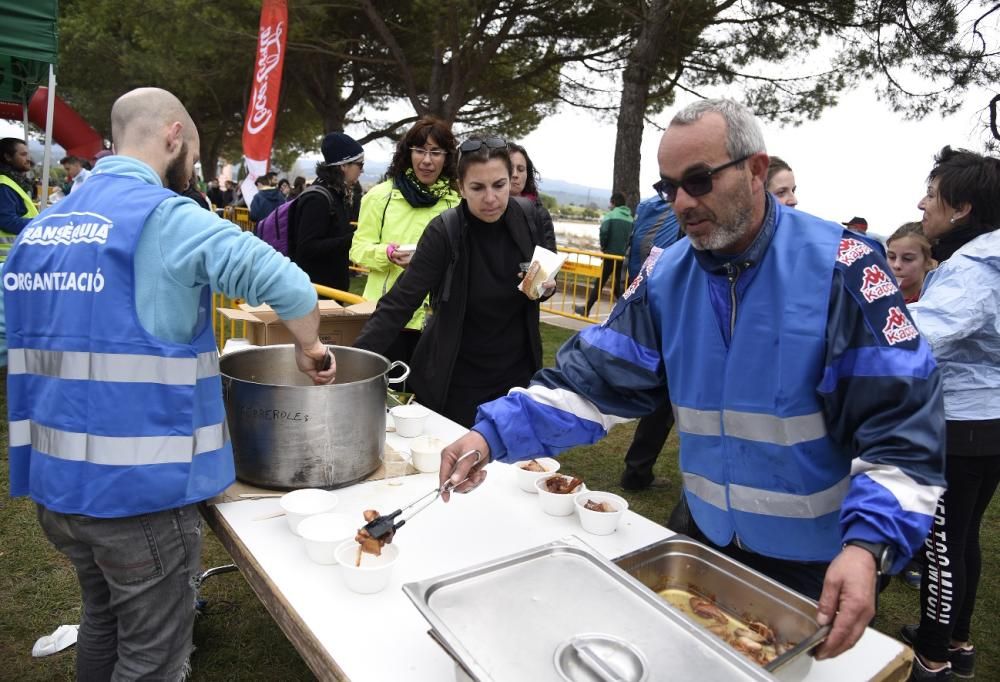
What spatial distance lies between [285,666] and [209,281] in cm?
166

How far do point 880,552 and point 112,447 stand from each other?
1520 millimetres

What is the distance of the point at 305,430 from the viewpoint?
1.66m

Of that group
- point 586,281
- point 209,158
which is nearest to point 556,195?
point 209,158

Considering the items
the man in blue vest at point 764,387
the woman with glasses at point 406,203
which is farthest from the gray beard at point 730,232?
the woman with glasses at point 406,203

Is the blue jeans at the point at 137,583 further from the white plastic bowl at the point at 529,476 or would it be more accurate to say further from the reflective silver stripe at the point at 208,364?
the white plastic bowl at the point at 529,476

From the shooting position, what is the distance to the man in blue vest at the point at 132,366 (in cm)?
142

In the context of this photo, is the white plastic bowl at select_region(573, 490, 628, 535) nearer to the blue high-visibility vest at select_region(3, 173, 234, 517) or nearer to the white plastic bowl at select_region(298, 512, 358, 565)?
the white plastic bowl at select_region(298, 512, 358, 565)

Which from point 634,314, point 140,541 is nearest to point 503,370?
point 634,314

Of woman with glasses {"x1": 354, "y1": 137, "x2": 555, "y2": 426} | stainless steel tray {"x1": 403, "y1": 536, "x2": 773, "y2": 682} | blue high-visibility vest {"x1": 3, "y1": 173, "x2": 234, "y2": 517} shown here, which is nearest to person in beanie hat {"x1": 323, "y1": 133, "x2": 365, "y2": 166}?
woman with glasses {"x1": 354, "y1": 137, "x2": 555, "y2": 426}

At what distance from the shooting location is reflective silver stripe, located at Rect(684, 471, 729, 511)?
153cm

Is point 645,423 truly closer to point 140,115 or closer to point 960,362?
point 960,362

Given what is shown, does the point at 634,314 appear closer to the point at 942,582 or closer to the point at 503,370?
the point at 503,370

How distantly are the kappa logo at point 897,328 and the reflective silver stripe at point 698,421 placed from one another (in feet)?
1.24

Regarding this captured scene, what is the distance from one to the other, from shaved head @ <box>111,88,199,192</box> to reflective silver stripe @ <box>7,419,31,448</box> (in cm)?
66
